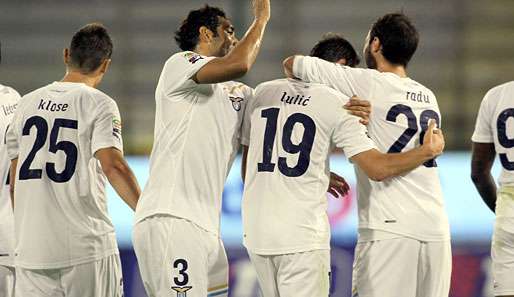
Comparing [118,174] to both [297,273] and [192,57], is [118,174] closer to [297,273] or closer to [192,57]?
[192,57]

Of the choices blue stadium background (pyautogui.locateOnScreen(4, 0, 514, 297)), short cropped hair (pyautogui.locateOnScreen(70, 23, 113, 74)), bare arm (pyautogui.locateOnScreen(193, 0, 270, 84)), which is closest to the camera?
bare arm (pyautogui.locateOnScreen(193, 0, 270, 84))

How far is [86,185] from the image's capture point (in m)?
5.77

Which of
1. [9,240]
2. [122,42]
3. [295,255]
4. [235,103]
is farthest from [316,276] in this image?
[122,42]

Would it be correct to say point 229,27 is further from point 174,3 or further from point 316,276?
point 174,3

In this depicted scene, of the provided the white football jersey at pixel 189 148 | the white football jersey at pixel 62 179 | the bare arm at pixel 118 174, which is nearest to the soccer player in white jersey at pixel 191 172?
the white football jersey at pixel 189 148

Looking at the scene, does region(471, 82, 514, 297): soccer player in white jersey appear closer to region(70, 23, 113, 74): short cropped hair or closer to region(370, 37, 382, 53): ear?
region(370, 37, 382, 53): ear

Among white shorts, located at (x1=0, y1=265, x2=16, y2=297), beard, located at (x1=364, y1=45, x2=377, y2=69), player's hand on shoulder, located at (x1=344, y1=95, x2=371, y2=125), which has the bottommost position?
white shorts, located at (x1=0, y1=265, x2=16, y2=297)

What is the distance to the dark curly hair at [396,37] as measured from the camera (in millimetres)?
5676

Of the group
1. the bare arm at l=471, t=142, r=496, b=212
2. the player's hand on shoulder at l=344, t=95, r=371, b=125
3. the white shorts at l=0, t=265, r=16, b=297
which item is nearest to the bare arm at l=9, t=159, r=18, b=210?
the white shorts at l=0, t=265, r=16, b=297

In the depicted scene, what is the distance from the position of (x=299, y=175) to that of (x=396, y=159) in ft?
1.68

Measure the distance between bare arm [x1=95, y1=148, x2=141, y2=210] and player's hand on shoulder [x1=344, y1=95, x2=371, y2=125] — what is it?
4.08 ft

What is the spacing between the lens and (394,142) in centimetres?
555

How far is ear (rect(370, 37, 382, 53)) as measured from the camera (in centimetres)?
573

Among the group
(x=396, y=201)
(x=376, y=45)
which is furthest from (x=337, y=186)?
(x=376, y=45)
